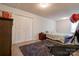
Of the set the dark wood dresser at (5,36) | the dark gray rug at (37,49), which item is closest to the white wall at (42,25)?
the dark gray rug at (37,49)

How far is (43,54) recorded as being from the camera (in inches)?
48.4

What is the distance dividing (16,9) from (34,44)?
51 centimetres

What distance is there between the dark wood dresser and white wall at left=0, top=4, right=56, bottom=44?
49mm

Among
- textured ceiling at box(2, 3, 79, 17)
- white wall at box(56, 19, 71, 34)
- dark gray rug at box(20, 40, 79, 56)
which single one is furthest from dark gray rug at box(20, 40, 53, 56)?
textured ceiling at box(2, 3, 79, 17)

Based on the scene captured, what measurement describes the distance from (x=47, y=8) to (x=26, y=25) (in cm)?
36

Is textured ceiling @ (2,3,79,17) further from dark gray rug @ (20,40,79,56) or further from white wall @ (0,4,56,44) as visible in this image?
dark gray rug @ (20,40,79,56)

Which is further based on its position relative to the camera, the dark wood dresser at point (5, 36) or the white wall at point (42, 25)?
the white wall at point (42, 25)

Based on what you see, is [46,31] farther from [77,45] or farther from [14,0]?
[14,0]

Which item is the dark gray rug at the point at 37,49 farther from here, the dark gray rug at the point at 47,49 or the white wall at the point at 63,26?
the white wall at the point at 63,26

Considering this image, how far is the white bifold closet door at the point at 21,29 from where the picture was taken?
121cm

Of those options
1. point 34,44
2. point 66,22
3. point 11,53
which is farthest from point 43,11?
point 11,53

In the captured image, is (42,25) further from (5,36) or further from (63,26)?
(5,36)

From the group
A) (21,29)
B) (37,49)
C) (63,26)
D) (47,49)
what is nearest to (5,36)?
(21,29)

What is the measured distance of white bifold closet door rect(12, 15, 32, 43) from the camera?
1.21 m
